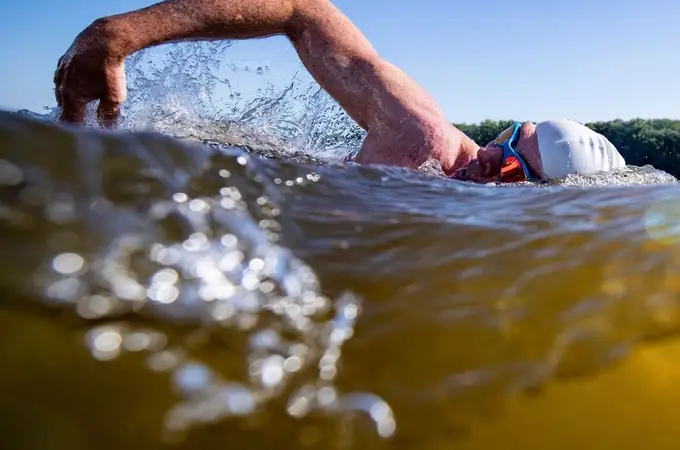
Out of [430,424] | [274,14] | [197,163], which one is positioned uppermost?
[274,14]

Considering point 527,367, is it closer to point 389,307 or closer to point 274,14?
point 389,307

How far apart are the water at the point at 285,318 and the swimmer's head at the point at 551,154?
93.9 inches

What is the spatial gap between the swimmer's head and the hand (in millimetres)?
1578

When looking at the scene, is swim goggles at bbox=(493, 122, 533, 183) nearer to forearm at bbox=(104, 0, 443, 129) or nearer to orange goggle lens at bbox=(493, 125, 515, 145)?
orange goggle lens at bbox=(493, 125, 515, 145)

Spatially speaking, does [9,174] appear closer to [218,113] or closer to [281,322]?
[281,322]

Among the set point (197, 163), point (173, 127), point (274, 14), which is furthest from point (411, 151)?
point (197, 163)

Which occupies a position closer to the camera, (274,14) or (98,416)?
(98,416)

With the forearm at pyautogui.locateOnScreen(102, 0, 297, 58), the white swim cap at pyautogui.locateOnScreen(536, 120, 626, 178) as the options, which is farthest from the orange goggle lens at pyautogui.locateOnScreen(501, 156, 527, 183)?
the forearm at pyautogui.locateOnScreen(102, 0, 297, 58)

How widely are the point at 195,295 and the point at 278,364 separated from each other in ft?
0.27

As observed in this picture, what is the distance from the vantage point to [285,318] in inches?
18.6

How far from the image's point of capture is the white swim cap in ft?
9.89

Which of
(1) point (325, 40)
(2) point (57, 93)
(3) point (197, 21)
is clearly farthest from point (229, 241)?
(1) point (325, 40)

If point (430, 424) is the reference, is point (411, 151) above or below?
above

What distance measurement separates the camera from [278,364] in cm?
43
